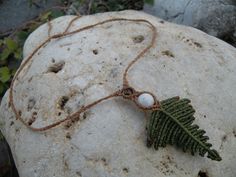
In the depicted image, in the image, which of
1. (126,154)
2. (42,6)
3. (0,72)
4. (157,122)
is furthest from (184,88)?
(42,6)

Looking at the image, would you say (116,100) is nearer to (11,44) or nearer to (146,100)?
(146,100)

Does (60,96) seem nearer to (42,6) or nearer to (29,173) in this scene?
(29,173)

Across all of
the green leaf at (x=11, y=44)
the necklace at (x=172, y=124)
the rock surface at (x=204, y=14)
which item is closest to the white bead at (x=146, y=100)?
the necklace at (x=172, y=124)

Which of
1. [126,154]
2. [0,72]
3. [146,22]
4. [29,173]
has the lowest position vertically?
[0,72]

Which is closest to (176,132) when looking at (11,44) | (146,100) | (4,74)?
(146,100)

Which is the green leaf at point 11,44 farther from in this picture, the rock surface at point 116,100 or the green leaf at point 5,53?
the rock surface at point 116,100

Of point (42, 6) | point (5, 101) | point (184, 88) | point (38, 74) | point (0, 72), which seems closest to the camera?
point (184, 88)
